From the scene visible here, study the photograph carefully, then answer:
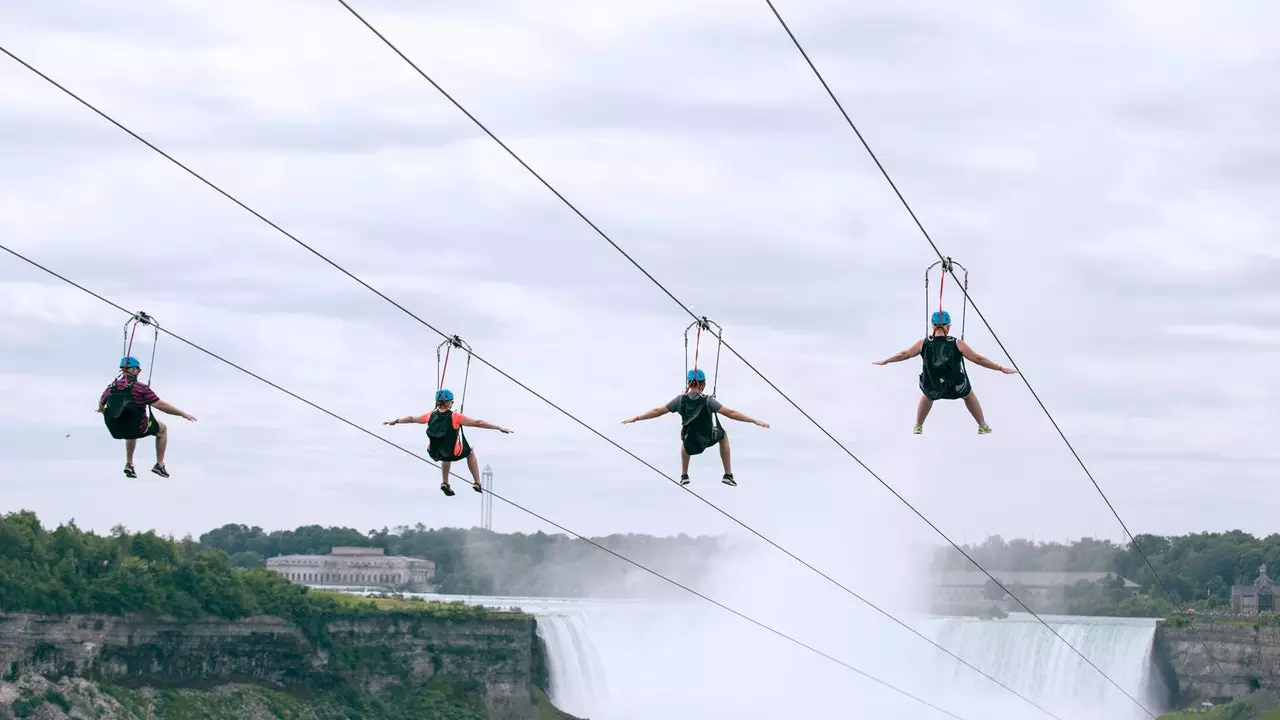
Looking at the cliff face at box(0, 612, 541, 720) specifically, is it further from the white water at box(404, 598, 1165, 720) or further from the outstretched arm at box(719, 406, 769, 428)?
the outstretched arm at box(719, 406, 769, 428)

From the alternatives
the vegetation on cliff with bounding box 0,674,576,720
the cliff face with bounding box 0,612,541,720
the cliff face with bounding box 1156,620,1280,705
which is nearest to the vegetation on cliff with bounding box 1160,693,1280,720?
the cliff face with bounding box 1156,620,1280,705

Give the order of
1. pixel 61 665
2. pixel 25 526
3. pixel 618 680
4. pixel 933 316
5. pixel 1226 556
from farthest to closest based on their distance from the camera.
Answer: pixel 1226 556 → pixel 618 680 → pixel 25 526 → pixel 61 665 → pixel 933 316

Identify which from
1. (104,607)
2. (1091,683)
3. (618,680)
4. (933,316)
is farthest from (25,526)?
(933,316)

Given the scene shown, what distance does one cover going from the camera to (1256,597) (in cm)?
15650

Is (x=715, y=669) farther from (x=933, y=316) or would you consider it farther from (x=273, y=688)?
(x=933, y=316)

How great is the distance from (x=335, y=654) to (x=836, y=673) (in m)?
43.3

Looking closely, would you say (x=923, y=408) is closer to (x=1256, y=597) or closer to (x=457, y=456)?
(x=457, y=456)

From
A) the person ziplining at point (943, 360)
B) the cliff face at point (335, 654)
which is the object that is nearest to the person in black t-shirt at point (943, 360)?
the person ziplining at point (943, 360)

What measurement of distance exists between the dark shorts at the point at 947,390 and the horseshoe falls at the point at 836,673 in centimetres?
10059

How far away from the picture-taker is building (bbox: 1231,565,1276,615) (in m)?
156

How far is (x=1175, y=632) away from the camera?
426 feet

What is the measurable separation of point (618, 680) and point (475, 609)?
21665 millimetres

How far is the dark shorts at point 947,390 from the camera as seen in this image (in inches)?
1372

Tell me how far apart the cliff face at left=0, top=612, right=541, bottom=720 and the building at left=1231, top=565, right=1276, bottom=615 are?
6417 centimetres
